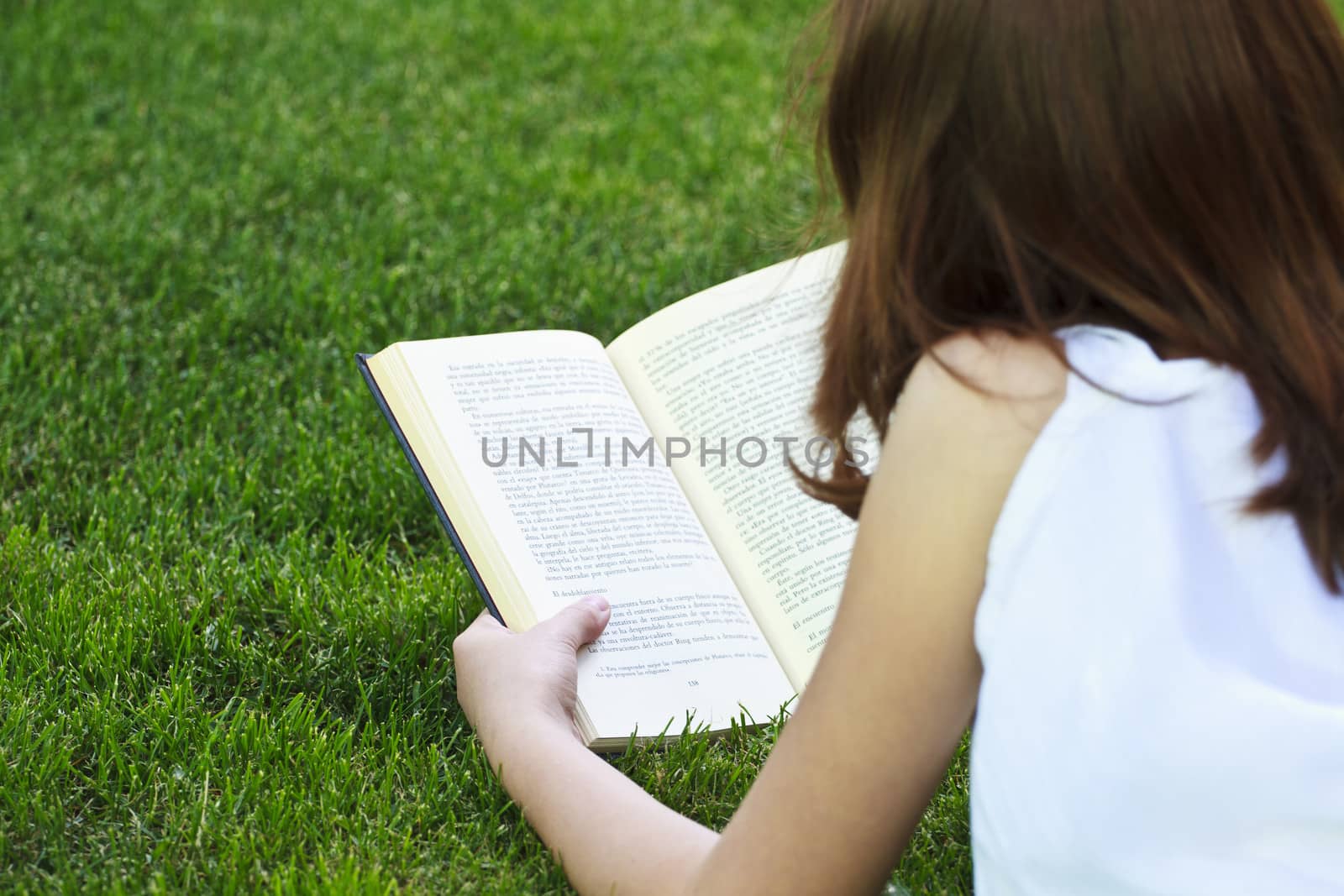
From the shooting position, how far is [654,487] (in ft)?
5.69

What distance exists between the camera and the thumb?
1.50m

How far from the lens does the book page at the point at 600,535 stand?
1562mm

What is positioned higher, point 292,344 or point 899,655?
point 899,655

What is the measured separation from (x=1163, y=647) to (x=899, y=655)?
19 centimetres

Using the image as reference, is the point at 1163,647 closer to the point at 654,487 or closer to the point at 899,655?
the point at 899,655

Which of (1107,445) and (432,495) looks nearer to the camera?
(1107,445)

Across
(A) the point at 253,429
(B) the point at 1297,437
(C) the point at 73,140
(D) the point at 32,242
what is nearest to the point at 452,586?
(A) the point at 253,429

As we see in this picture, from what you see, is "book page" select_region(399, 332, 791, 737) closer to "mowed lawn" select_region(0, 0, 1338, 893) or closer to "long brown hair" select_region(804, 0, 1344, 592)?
"mowed lawn" select_region(0, 0, 1338, 893)

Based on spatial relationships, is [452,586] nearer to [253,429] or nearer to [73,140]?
[253,429]

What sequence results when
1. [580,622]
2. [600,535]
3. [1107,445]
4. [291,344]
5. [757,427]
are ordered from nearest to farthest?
1. [1107,445]
2. [580,622]
3. [600,535]
4. [757,427]
5. [291,344]

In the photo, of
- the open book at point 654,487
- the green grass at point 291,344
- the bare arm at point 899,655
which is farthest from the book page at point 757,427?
the bare arm at point 899,655

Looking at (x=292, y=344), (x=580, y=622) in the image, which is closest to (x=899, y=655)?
(x=580, y=622)

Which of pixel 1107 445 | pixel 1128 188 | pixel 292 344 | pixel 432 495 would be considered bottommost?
pixel 292 344

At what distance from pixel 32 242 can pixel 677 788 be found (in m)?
1.90
